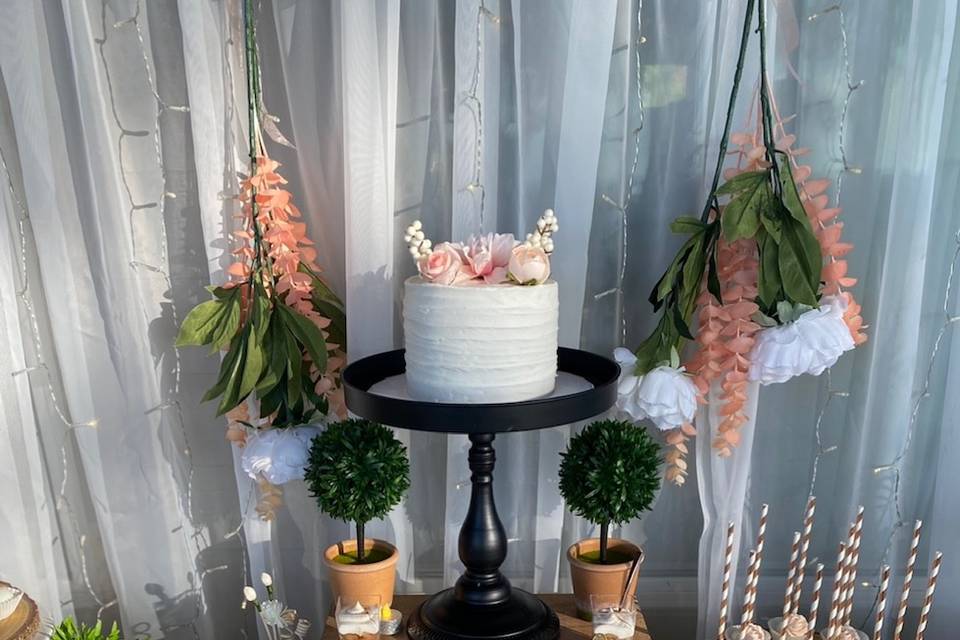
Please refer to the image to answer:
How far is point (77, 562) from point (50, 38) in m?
0.83

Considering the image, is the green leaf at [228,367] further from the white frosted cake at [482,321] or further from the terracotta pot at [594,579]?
the terracotta pot at [594,579]

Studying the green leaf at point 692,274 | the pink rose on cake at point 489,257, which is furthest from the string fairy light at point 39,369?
the green leaf at point 692,274

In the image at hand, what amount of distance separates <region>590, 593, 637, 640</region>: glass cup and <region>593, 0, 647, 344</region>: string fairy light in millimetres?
383

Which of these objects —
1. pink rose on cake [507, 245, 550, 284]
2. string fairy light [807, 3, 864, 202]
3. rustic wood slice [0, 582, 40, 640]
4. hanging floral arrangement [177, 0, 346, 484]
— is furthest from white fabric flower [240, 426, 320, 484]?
string fairy light [807, 3, 864, 202]

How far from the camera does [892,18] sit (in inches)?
44.8

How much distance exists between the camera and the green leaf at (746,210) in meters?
1.04

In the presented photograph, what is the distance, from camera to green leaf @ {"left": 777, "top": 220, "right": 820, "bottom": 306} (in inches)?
40.9

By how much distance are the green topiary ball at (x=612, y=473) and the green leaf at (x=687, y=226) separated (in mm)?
279

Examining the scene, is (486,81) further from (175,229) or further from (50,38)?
(50,38)

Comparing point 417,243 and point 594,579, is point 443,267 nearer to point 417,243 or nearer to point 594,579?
point 417,243

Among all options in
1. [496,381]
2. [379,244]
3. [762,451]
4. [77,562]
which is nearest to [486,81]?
[379,244]

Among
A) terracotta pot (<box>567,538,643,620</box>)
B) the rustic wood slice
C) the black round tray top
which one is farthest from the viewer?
terracotta pot (<box>567,538,643,620</box>)

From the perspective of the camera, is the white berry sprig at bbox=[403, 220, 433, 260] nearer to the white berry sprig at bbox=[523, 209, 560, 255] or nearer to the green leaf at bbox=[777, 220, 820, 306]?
the white berry sprig at bbox=[523, 209, 560, 255]

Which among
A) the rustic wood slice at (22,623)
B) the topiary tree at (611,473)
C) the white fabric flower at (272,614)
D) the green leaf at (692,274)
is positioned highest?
the green leaf at (692,274)
